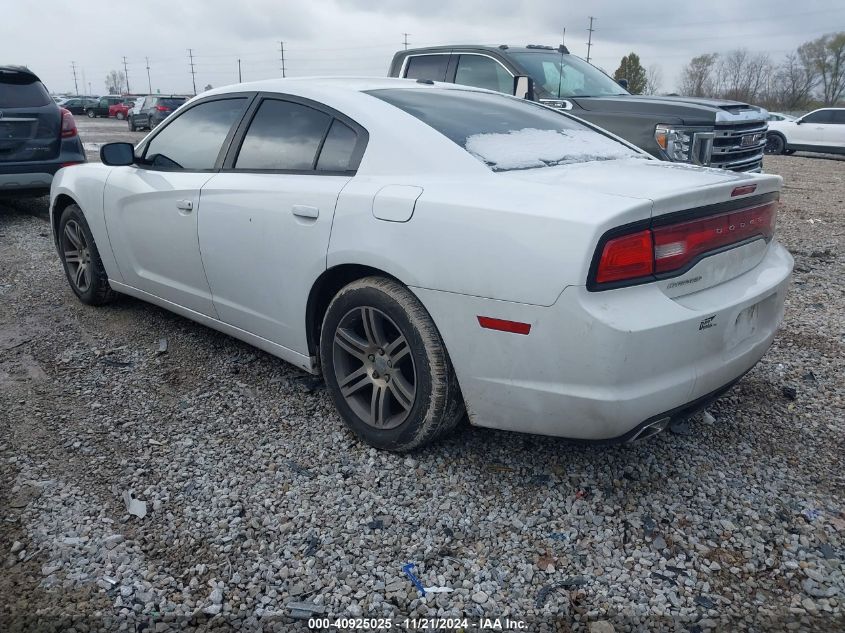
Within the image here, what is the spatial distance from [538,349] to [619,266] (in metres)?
0.39

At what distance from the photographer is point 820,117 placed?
20.3 metres

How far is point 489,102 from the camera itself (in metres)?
3.61

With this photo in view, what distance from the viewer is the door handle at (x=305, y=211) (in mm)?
3006

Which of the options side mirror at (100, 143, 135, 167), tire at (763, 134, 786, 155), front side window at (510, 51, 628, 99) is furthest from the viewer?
tire at (763, 134, 786, 155)

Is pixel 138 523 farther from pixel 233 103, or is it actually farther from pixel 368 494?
pixel 233 103

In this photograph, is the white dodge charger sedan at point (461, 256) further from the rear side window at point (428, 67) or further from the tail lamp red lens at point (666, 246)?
the rear side window at point (428, 67)

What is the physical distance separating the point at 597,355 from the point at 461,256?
603 millimetres

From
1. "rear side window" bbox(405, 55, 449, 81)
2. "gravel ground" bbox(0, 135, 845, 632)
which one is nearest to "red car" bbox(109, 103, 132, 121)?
"rear side window" bbox(405, 55, 449, 81)

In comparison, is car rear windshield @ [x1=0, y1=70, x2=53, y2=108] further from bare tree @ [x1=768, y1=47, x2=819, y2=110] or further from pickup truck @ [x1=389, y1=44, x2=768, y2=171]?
bare tree @ [x1=768, y1=47, x2=819, y2=110]

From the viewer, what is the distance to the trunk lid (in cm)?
241

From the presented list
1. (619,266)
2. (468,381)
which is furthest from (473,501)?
(619,266)

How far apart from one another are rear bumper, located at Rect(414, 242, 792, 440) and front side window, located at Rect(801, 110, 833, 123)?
2113 cm

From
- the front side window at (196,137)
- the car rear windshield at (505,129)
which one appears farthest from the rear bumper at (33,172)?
the car rear windshield at (505,129)

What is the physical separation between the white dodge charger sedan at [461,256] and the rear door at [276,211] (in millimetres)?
11
